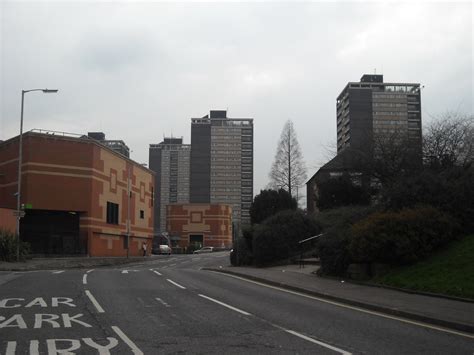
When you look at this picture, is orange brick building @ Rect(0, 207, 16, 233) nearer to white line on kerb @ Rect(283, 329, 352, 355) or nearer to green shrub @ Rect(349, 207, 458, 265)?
green shrub @ Rect(349, 207, 458, 265)

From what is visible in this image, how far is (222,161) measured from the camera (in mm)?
142250

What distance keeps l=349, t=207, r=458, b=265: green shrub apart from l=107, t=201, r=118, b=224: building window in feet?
147

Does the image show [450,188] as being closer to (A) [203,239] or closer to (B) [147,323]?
(B) [147,323]

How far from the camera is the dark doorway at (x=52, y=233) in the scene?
172 ft

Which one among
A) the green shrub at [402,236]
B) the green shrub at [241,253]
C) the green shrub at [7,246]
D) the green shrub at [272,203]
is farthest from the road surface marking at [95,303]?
the green shrub at [272,203]

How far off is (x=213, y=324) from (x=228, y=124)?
131 meters

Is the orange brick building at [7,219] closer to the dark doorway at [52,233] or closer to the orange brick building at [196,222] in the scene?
the dark doorway at [52,233]

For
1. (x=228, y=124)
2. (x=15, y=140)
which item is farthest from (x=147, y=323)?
(x=228, y=124)

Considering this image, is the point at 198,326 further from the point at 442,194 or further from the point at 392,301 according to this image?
the point at 442,194

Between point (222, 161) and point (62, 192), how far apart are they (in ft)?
297

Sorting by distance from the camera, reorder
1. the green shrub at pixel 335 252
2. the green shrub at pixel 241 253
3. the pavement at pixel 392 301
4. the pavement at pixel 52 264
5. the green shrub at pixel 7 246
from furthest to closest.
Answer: the green shrub at pixel 241 253 → the green shrub at pixel 7 246 → the pavement at pixel 52 264 → the green shrub at pixel 335 252 → the pavement at pixel 392 301

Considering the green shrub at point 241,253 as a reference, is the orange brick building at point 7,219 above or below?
above

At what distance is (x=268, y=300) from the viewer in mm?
14664

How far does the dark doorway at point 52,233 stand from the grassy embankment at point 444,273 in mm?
41678
